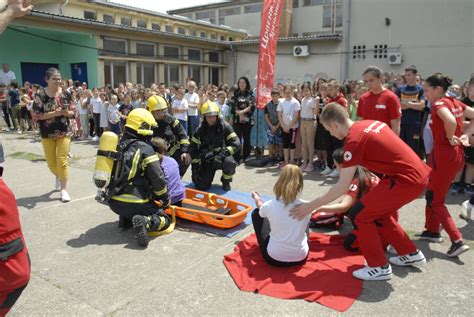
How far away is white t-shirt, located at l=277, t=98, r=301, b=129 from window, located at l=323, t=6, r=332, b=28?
29978 mm

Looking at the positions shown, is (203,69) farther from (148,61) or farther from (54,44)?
(54,44)

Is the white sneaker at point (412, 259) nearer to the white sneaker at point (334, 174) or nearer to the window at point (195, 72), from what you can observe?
the white sneaker at point (334, 174)

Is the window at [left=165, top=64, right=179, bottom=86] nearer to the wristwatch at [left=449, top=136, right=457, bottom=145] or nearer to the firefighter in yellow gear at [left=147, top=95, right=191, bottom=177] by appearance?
the firefighter in yellow gear at [left=147, top=95, right=191, bottom=177]

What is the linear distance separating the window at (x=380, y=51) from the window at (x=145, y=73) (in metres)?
11.9

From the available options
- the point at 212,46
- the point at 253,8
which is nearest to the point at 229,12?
the point at 253,8

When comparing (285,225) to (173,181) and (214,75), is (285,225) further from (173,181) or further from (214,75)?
(214,75)

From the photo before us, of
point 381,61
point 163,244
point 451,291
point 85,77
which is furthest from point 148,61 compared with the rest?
point 451,291

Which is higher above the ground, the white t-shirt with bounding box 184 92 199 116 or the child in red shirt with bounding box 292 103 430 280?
the white t-shirt with bounding box 184 92 199 116

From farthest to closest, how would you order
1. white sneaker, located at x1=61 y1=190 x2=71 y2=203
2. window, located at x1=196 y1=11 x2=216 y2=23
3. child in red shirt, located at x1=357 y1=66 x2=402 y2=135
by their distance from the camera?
window, located at x1=196 y1=11 x2=216 y2=23, white sneaker, located at x1=61 y1=190 x2=71 y2=203, child in red shirt, located at x1=357 y1=66 x2=402 y2=135

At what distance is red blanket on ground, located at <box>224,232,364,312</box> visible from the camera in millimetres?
3322

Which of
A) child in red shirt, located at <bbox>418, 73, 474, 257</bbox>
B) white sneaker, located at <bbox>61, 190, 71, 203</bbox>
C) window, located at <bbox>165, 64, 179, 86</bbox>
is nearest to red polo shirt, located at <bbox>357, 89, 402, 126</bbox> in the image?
child in red shirt, located at <bbox>418, 73, 474, 257</bbox>

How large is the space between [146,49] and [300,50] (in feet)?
28.8

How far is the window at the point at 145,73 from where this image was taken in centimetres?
2041

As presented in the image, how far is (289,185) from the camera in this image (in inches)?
141
